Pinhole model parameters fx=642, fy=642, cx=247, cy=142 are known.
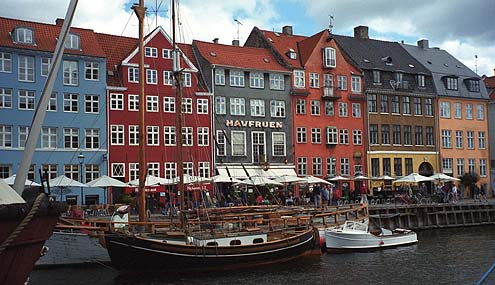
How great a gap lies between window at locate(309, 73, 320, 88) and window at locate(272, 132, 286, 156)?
18.0 feet

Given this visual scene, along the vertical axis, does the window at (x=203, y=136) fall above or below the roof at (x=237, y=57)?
below

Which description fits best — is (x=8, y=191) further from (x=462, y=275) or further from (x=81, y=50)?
(x=81, y=50)

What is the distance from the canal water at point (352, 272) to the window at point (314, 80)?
2330cm

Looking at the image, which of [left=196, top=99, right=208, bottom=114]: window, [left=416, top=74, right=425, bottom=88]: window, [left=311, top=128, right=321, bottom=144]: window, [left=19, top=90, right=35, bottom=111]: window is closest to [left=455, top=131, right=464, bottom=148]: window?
[left=416, top=74, right=425, bottom=88]: window

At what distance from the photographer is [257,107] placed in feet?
164

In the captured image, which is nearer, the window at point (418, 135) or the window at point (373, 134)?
the window at point (373, 134)

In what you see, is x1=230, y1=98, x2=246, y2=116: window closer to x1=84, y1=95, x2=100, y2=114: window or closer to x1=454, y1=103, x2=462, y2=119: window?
x1=84, y1=95, x2=100, y2=114: window

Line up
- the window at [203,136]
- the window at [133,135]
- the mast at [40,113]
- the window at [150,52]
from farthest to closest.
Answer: the window at [203,136], the window at [150,52], the window at [133,135], the mast at [40,113]

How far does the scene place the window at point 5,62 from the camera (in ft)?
135

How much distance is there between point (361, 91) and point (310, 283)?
34.5 m

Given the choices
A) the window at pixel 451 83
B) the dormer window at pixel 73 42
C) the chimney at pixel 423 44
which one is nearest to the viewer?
the dormer window at pixel 73 42

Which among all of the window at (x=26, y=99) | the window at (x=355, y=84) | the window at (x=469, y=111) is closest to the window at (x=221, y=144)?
the window at (x=26, y=99)

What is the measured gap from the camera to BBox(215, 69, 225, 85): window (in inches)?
1902

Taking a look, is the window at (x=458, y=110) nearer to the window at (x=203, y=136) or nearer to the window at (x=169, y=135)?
the window at (x=203, y=136)
